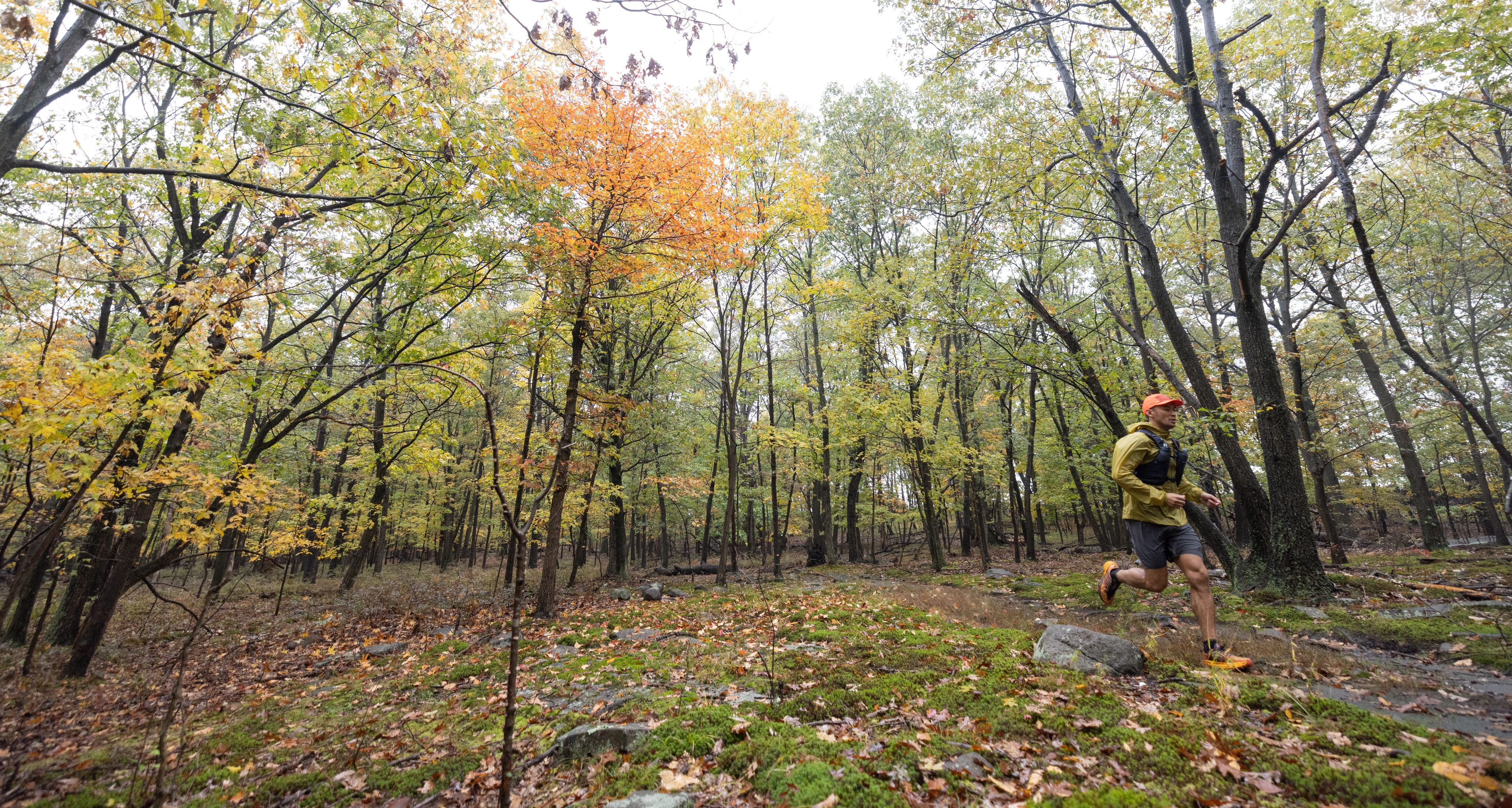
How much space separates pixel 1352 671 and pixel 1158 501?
1.78m

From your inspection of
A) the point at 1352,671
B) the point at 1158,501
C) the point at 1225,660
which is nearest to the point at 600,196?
the point at 1158,501

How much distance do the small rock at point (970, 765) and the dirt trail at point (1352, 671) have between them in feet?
7.78

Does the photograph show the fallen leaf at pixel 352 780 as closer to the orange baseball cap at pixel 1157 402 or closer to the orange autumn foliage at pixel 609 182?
the orange autumn foliage at pixel 609 182

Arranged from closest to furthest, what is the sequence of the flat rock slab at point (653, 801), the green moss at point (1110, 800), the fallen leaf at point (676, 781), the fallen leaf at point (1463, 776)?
the fallen leaf at point (1463, 776)
the green moss at point (1110, 800)
the flat rock slab at point (653, 801)
the fallen leaf at point (676, 781)

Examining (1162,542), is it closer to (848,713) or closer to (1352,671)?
(1352,671)

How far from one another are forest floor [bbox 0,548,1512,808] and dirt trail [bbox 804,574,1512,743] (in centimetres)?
3

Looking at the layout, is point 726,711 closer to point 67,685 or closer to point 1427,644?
point 1427,644

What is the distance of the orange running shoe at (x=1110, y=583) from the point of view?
17.2 ft

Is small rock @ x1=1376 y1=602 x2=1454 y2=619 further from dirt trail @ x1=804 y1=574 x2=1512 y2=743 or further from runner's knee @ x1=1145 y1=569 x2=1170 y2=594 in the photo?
runner's knee @ x1=1145 y1=569 x2=1170 y2=594

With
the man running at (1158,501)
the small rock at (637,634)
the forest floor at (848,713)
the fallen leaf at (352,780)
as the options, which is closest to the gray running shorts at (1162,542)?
the man running at (1158,501)

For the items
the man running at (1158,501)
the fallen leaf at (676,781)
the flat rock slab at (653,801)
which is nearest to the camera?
the flat rock slab at (653,801)

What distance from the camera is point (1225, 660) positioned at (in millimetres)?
4152

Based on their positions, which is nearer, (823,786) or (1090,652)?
(823,786)

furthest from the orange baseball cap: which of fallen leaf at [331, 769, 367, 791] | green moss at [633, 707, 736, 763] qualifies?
fallen leaf at [331, 769, 367, 791]
